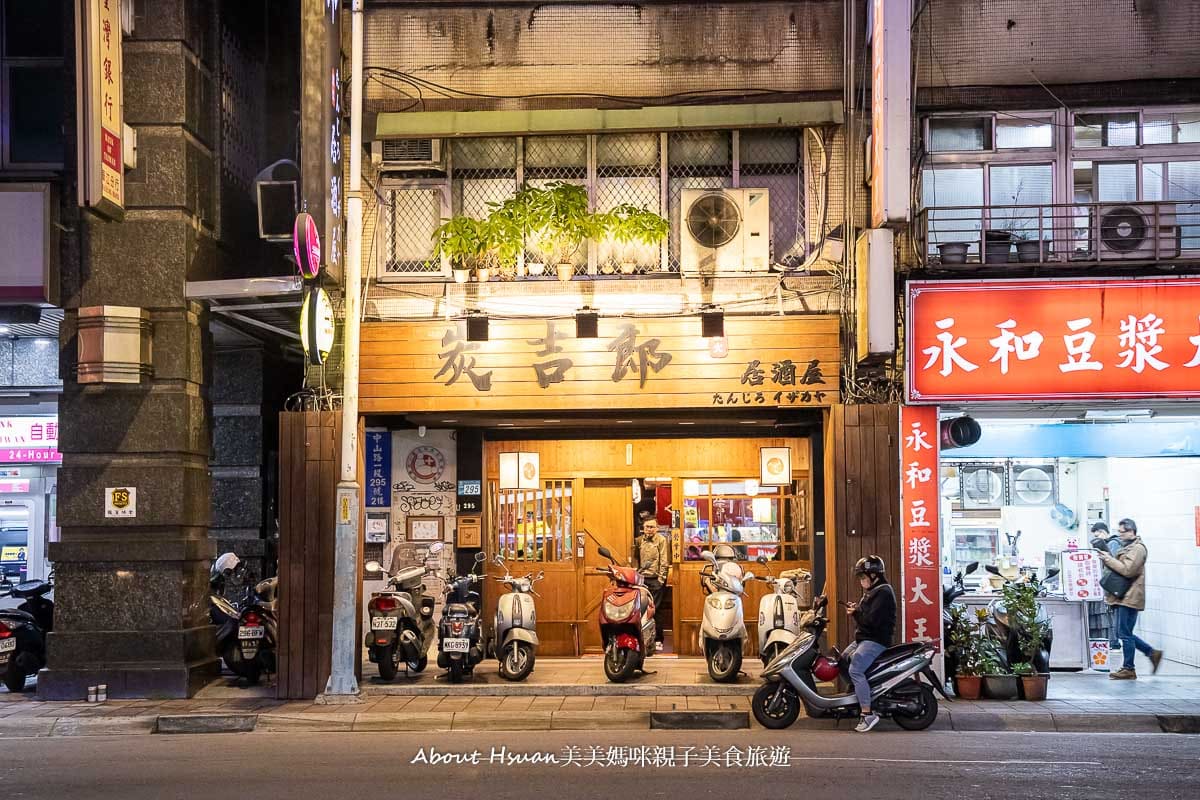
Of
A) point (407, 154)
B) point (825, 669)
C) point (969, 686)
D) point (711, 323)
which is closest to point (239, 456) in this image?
point (407, 154)

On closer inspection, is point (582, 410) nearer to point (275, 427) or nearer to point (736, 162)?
point (736, 162)

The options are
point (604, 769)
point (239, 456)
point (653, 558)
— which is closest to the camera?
point (604, 769)

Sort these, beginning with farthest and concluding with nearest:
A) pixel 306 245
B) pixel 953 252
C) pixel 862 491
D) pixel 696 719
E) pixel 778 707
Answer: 1. pixel 953 252
2. pixel 862 491
3. pixel 306 245
4. pixel 696 719
5. pixel 778 707

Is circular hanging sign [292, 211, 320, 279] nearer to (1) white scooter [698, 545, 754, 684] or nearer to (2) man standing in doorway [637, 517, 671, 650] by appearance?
(2) man standing in doorway [637, 517, 671, 650]

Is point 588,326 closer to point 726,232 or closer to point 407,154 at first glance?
point 726,232

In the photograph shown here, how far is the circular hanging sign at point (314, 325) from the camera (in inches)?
531

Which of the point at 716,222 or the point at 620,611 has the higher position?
the point at 716,222

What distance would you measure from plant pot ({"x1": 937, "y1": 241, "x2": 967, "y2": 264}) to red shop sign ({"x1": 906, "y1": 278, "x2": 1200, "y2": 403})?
0.34m

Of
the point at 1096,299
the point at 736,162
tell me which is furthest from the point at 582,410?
the point at 1096,299

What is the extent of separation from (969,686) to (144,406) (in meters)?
10.4

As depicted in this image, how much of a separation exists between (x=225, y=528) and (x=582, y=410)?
638 cm

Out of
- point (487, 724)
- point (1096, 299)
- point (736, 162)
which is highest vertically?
point (736, 162)

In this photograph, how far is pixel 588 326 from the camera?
14.7 meters

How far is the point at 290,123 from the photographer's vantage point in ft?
57.2
